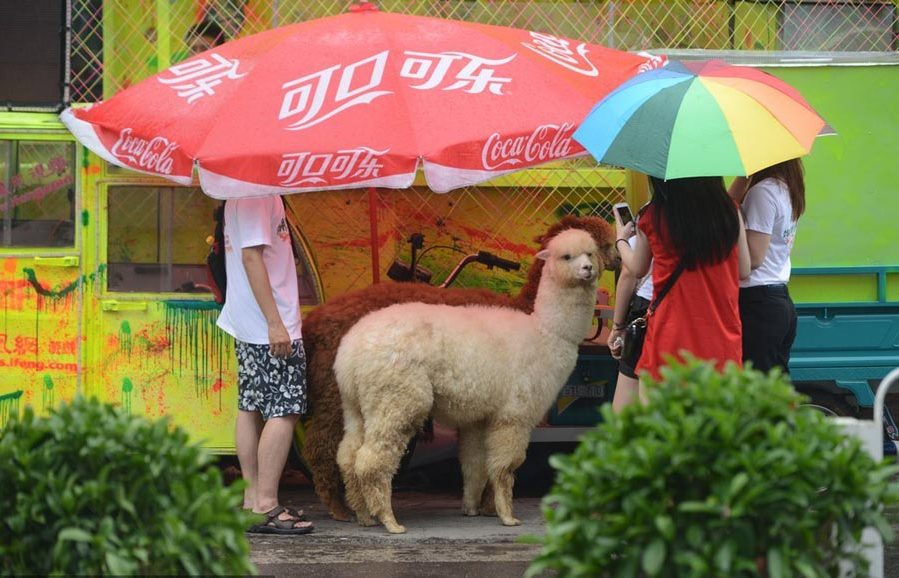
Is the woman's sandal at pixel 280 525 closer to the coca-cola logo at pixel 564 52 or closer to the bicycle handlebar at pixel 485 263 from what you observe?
the bicycle handlebar at pixel 485 263

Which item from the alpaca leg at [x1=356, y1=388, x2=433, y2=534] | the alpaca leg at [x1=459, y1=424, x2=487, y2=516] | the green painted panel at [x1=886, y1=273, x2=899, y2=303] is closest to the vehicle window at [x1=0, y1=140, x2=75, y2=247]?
the alpaca leg at [x1=356, y1=388, x2=433, y2=534]

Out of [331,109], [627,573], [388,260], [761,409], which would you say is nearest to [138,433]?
[627,573]

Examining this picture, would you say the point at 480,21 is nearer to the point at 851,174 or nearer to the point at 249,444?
the point at 851,174

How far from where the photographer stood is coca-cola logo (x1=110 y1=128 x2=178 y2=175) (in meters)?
6.33

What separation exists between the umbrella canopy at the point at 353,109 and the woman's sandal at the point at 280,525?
1737mm

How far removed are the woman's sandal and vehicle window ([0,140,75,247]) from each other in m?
1.85

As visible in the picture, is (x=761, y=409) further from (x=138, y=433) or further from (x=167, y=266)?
(x=167, y=266)

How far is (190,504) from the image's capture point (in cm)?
364

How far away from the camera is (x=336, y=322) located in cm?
688

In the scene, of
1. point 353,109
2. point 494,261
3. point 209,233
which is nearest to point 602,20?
point 494,261

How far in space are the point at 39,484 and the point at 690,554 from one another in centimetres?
178

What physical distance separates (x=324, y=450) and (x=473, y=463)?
81 cm

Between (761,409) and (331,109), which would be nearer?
(761,409)

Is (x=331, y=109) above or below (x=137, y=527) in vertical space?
above
